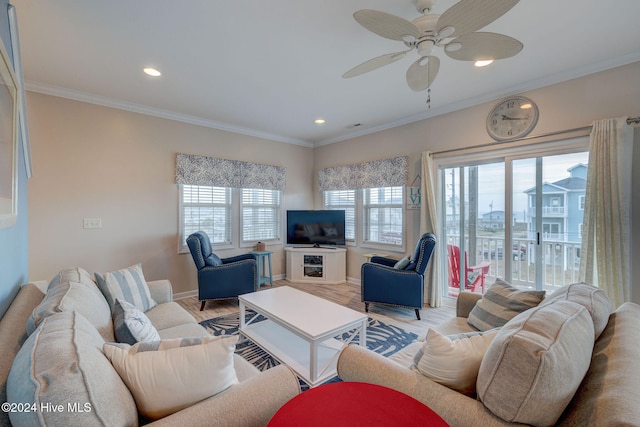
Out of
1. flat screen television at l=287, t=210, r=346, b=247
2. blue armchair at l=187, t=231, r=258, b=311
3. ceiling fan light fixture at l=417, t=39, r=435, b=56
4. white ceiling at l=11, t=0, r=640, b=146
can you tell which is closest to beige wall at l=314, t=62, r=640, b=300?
white ceiling at l=11, t=0, r=640, b=146

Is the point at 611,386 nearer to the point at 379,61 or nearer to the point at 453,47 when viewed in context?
the point at 453,47

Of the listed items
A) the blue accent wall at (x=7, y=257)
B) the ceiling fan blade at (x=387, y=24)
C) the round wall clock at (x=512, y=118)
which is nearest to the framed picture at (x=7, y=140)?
the blue accent wall at (x=7, y=257)

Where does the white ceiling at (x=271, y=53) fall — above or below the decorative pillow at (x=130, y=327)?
above

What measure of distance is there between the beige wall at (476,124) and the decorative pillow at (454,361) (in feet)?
8.60

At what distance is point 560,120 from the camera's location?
279cm

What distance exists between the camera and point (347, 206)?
16.8 feet

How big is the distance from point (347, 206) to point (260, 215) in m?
1.62

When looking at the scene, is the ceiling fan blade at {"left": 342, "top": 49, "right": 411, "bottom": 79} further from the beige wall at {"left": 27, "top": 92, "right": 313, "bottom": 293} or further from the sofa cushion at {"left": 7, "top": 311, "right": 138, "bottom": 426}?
Result: the beige wall at {"left": 27, "top": 92, "right": 313, "bottom": 293}

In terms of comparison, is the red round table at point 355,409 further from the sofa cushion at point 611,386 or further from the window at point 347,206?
the window at point 347,206

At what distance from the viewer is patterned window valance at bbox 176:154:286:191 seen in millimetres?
3967

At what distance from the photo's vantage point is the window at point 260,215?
473 cm

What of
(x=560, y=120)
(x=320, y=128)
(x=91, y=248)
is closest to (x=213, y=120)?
(x=320, y=128)

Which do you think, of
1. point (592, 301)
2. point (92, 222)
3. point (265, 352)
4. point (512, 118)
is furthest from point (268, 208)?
point (592, 301)

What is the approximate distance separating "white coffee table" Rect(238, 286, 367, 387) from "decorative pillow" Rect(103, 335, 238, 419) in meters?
0.96
